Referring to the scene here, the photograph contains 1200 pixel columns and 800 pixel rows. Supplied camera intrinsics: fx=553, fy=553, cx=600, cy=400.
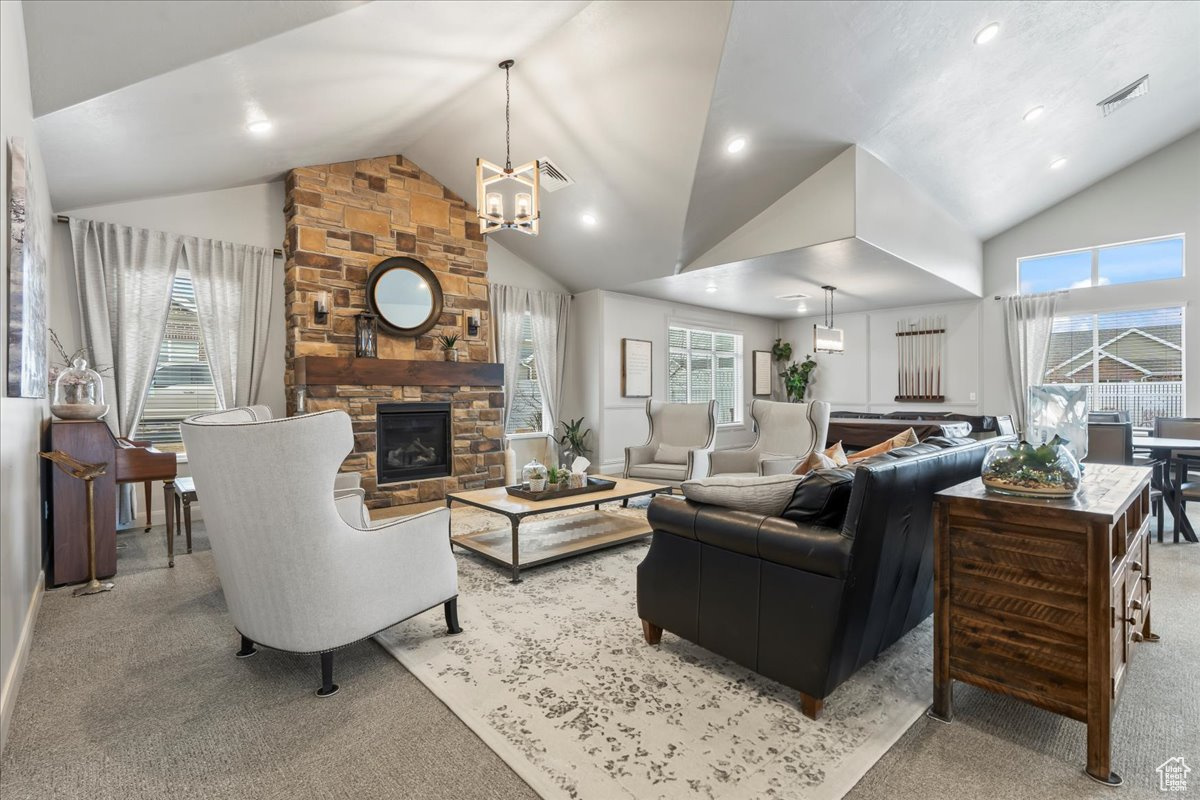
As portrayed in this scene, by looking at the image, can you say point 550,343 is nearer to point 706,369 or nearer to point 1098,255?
point 706,369

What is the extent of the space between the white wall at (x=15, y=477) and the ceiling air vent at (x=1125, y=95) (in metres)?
7.23

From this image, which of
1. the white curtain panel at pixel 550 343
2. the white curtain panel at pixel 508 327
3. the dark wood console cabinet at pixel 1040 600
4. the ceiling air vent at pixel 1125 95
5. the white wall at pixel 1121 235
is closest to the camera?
the dark wood console cabinet at pixel 1040 600

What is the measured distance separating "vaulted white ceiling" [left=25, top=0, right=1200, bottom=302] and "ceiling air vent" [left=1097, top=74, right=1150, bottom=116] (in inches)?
4.0

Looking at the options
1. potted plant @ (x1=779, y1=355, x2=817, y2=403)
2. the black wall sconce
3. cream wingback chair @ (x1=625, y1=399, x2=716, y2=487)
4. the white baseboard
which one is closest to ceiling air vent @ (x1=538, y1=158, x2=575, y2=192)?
the black wall sconce

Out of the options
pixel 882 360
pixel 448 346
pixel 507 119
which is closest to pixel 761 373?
pixel 882 360

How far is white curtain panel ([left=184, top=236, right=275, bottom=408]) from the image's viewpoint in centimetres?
467

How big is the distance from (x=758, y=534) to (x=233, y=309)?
193 inches

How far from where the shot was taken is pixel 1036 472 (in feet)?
5.60

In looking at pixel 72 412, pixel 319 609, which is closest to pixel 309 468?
pixel 319 609

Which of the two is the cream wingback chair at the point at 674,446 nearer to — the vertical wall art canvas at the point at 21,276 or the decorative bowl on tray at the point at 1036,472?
the decorative bowl on tray at the point at 1036,472

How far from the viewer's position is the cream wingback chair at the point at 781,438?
4980 millimetres

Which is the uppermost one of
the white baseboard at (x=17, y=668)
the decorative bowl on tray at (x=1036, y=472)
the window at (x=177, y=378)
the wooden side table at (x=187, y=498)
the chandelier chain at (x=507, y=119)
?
the chandelier chain at (x=507, y=119)

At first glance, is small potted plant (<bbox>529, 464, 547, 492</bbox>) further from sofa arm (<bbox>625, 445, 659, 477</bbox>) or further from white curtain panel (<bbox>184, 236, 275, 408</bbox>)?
white curtain panel (<bbox>184, 236, 275, 408</bbox>)

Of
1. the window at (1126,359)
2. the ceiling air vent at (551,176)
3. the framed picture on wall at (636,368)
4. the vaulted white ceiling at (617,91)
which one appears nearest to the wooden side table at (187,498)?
the vaulted white ceiling at (617,91)
